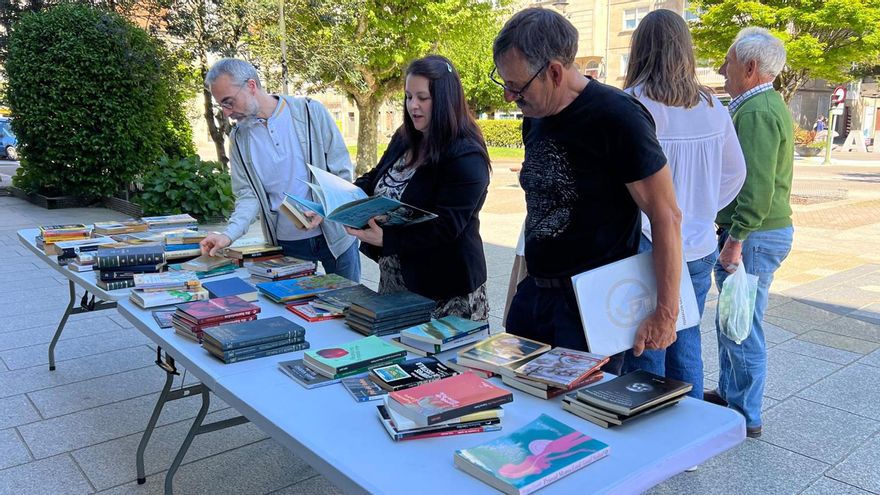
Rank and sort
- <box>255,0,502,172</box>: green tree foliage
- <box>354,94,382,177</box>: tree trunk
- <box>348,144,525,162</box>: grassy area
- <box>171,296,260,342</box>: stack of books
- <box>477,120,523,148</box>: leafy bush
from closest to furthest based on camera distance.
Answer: <box>171,296,260,342</box>: stack of books, <box>255,0,502,172</box>: green tree foliage, <box>354,94,382,177</box>: tree trunk, <box>348,144,525,162</box>: grassy area, <box>477,120,523,148</box>: leafy bush

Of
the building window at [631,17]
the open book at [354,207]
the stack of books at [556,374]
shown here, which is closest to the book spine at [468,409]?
the stack of books at [556,374]

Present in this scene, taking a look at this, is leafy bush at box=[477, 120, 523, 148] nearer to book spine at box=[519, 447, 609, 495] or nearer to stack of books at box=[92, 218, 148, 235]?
stack of books at box=[92, 218, 148, 235]

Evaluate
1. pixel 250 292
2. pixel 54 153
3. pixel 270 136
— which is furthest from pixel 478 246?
pixel 54 153

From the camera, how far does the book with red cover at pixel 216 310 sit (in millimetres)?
2082

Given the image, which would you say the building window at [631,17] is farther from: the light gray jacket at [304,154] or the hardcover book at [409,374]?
the hardcover book at [409,374]

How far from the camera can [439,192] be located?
2443mm

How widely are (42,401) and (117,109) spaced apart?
7768 mm

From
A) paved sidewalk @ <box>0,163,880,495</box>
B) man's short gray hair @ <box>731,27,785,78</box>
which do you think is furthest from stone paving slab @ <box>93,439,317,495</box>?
man's short gray hair @ <box>731,27,785,78</box>

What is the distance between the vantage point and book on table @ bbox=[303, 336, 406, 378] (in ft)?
5.72

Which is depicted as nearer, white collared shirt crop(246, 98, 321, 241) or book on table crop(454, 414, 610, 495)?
book on table crop(454, 414, 610, 495)

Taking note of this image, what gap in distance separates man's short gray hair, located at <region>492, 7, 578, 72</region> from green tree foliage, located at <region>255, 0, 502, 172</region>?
11.8 metres

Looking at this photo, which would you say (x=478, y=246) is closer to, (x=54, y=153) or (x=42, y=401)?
(x=42, y=401)

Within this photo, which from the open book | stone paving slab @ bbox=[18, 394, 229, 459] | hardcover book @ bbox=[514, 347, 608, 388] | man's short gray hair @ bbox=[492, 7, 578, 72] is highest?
man's short gray hair @ bbox=[492, 7, 578, 72]

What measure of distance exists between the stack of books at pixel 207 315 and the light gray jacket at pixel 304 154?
941 millimetres
